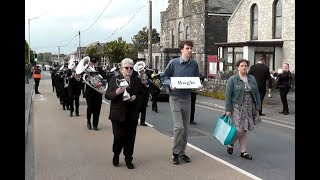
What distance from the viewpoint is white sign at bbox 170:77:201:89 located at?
22.5ft

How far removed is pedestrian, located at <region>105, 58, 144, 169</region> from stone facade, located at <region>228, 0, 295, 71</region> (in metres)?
16.8

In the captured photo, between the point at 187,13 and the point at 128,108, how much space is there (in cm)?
3534

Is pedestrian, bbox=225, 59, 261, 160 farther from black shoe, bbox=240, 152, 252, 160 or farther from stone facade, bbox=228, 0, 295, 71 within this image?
stone facade, bbox=228, 0, 295, 71

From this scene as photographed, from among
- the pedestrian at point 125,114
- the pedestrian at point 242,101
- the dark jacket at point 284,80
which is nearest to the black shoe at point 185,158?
the pedestrian at point 125,114

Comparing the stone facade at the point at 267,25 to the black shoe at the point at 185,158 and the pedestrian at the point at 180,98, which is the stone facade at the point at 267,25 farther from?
the black shoe at the point at 185,158

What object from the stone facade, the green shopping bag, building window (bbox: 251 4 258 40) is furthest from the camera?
building window (bbox: 251 4 258 40)

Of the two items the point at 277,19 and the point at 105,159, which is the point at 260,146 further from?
the point at 277,19

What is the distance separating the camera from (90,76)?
10.9 metres

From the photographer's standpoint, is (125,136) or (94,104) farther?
(94,104)

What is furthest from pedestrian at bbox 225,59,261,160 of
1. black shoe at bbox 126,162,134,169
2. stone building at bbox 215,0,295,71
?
stone building at bbox 215,0,295,71

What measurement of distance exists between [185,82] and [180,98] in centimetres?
28

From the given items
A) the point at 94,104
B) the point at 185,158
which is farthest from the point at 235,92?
the point at 94,104
